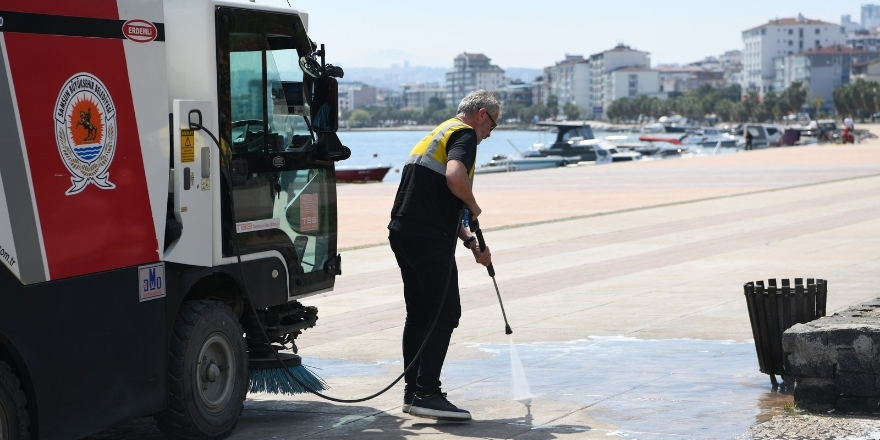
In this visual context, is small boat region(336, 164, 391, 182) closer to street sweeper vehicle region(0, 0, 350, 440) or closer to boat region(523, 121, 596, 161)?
boat region(523, 121, 596, 161)

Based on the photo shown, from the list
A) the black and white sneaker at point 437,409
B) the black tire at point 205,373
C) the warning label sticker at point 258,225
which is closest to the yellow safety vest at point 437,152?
the warning label sticker at point 258,225

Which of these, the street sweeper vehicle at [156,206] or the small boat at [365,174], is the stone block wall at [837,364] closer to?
the street sweeper vehicle at [156,206]

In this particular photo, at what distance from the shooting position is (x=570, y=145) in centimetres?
A: 6975

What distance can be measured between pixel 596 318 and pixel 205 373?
197 inches

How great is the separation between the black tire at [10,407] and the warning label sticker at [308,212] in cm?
233

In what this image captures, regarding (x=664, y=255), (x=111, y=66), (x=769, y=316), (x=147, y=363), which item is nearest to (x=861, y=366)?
(x=769, y=316)

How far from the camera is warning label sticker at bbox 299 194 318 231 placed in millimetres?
7190

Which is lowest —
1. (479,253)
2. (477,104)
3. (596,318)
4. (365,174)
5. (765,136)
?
(765,136)

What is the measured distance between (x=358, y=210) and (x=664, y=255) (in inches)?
417

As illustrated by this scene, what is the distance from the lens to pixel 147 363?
19.8 feet

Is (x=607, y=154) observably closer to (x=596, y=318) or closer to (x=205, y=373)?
(x=596, y=318)

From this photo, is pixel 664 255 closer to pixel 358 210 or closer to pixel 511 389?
pixel 511 389

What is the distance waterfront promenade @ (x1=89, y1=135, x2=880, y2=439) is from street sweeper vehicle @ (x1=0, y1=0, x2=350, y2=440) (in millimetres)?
746

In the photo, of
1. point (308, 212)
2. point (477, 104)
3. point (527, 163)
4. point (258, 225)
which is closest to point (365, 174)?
point (527, 163)
